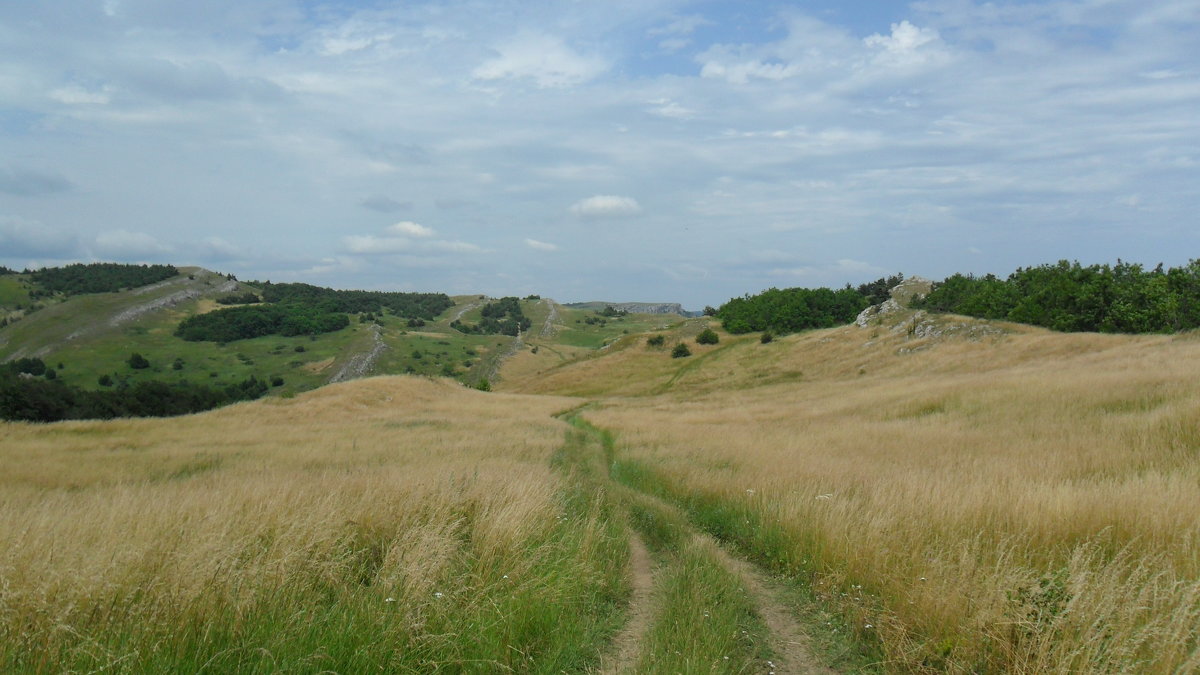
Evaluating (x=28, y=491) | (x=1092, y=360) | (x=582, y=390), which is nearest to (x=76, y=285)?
(x=582, y=390)

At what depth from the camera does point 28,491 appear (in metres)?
13.0

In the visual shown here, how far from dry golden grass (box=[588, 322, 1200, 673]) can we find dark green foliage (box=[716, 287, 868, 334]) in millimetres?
85131

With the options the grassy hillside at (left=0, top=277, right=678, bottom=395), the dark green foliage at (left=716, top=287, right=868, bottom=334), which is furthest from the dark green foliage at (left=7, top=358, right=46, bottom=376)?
the dark green foliage at (left=716, top=287, right=868, bottom=334)

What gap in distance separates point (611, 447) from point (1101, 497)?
17.5m

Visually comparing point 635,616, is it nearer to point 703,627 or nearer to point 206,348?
point 703,627

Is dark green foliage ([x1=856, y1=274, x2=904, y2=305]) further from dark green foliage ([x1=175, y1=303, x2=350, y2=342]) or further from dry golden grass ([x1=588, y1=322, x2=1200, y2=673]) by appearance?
dark green foliage ([x1=175, y1=303, x2=350, y2=342])

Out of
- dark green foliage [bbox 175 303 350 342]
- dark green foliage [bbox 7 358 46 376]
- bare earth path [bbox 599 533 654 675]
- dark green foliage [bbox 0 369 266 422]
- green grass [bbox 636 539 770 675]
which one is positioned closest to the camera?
green grass [bbox 636 539 770 675]

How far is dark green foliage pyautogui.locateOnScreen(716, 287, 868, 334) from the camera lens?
113m

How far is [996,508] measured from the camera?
771cm

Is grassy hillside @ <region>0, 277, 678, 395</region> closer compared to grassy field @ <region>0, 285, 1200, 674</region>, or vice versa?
grassy field @ <region>0, 285, 1200, 674</region>

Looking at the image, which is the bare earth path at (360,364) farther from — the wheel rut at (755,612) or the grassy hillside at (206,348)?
the wheel rut at (755,612)

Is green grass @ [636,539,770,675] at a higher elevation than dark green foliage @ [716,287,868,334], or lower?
lower

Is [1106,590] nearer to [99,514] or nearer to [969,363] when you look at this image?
[99,514]

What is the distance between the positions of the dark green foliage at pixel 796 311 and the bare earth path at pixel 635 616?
329 ft
